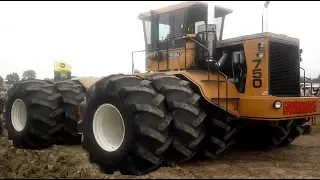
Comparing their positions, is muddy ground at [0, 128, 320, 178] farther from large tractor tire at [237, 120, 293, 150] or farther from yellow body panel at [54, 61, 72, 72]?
yellow body panel at [54, 61, 72, 72]

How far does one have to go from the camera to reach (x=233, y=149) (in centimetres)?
737

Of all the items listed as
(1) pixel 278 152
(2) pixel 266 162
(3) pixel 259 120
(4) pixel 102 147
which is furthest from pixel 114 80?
(1) pixel 278 152

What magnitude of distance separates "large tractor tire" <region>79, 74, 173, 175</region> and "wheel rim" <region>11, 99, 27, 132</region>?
3080mm

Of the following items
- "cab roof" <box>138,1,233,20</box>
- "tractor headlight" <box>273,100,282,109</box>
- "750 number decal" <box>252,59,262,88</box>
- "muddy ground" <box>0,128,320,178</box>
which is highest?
"cab roof" <box>138,1,233,20</box>

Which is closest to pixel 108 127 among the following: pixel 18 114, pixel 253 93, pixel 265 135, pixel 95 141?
pixel 95 141

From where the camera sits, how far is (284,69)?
6.29 meters

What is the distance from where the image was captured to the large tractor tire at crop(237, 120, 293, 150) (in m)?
7.02

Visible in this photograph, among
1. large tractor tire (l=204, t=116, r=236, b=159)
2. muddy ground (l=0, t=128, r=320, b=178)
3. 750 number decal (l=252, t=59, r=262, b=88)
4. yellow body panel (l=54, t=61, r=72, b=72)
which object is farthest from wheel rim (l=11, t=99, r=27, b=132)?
750 number decal (l=252, t=59, r=262, b=88)

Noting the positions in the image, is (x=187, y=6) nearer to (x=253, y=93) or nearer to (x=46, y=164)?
(x=253, y=93)

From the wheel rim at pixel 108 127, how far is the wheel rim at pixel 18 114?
10.3ft

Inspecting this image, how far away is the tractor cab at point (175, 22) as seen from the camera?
23.1 ft

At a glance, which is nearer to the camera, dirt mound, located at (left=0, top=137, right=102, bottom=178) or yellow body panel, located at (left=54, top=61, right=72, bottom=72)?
dirt mound, located at (left=0, top=137, right=102, bottom=178)

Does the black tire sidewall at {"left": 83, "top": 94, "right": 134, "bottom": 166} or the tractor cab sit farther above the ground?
the tractor cab

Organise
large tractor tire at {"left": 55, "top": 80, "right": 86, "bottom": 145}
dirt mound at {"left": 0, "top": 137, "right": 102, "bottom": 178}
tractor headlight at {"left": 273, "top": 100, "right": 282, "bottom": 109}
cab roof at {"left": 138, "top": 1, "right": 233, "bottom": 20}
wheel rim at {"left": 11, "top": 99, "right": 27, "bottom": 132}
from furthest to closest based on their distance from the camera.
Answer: wheel rim at {"left": 11, "top": 99, "right": 27, "bottom": 132}
large tractor tire at {"left": 55, "top": 80, "right": 86, "bottom": 145}
cab roof at {"left": 138, "top": 1, "right": 233, "bottom": 20}
tractor headlight at {"left": 273, "top": 100, "right": 282, "bottom": 109}
dirt mound at {"left": 0, "top": 137, "right": 102, "bottom": 178}
